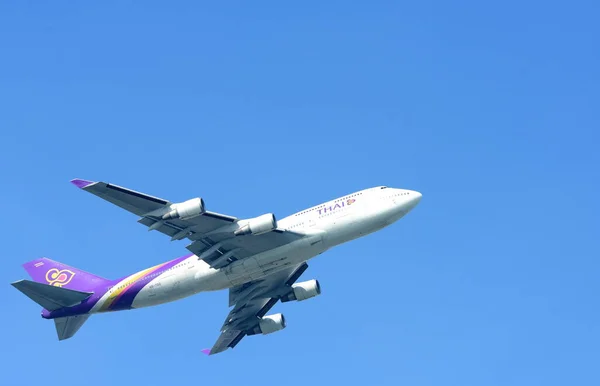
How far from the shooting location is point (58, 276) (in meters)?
76.1

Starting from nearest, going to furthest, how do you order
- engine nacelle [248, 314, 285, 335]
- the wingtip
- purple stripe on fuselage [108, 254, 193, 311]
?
the wingtip, purple stripe on fuselage [108, 254, 193, 311], engine nacelle [248, 314, 285, 335]

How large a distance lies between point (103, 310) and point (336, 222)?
20594mm

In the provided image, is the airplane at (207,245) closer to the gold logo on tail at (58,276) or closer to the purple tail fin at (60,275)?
the purple tail fin at (60,275)

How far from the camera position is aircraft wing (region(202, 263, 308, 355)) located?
77.1m

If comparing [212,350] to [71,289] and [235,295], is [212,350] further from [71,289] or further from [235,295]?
[71,289]

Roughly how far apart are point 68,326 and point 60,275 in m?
5.62

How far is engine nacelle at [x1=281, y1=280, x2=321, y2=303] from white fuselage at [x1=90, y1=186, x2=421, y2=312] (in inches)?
319

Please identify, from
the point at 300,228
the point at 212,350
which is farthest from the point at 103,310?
the point at 300,228

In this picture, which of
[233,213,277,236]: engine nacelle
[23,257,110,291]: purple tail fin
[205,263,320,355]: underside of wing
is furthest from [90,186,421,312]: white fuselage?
[205,263,320,355]: underside of wing

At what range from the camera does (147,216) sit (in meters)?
64.4

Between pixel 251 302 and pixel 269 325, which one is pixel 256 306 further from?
pixel 269 325

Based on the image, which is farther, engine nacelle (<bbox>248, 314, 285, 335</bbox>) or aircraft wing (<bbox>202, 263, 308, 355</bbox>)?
engine nacelle (<bbox>248, 314, 285, 335</bbox>)

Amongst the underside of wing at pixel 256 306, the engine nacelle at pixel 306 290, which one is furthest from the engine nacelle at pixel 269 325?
the engine nacelle at pixel 306 290

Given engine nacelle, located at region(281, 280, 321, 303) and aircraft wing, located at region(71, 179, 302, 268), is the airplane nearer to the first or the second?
aircraft wing, located at region(71, 179, 302, 268)
